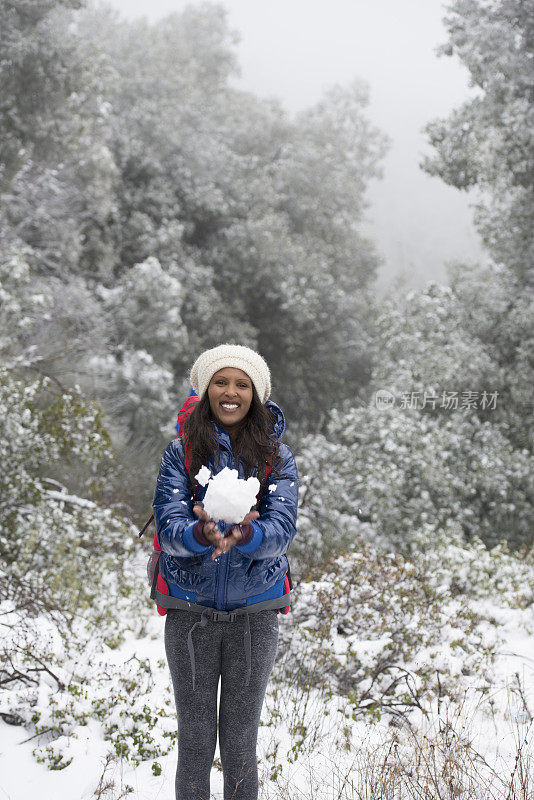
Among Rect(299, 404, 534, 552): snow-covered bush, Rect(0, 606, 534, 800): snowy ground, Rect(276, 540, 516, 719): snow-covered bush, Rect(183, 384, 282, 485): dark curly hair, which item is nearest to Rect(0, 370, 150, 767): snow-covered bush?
Rect(0, 606, 534, 800): snowy ground

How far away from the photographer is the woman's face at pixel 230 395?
2.08 m

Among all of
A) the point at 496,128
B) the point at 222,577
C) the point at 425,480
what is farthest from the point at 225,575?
the point at 496,128

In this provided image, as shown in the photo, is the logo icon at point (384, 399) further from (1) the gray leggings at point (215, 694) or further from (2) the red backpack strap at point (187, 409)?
(1) the gray leggings at point (215, 694)

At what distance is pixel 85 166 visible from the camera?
43.0ft

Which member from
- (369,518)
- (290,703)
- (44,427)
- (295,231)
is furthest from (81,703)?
(295,231)

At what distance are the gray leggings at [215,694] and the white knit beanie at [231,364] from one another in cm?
73

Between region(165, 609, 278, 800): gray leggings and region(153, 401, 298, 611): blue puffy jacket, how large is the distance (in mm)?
93

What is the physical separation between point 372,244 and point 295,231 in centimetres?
293

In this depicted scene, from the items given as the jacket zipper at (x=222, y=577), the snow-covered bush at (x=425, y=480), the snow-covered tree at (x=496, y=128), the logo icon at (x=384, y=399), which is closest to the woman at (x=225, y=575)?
the jacket zipper at (x=222, y=577)

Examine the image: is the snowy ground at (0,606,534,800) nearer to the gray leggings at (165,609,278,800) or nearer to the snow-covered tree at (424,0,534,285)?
the gray leggings at (165,609,278,800)

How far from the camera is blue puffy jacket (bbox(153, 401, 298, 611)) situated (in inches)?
72.9

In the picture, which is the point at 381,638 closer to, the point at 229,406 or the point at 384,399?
the point at 229,406

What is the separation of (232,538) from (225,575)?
22cm

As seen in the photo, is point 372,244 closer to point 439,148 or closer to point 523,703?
point 439,148
